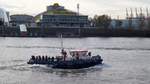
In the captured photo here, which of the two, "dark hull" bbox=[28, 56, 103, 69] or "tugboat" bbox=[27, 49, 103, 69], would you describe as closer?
"dark hull" bbox=[28, 56, 103, 69]

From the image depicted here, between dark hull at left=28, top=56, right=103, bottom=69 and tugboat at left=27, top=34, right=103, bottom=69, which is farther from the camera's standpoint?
tugboat at left=27, top=34, right=103, bottom=69

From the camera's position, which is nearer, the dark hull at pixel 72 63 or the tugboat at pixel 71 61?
the dark hull at pixel 72 63

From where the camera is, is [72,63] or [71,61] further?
[71,61]

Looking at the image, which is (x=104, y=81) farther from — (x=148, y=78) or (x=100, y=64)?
(x=100, y=64)

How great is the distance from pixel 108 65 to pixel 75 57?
7636 mm

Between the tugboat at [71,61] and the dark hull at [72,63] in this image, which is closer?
the dark hull at [72,63]

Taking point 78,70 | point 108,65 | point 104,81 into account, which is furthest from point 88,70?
point 104,81

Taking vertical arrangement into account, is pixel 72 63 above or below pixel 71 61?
below

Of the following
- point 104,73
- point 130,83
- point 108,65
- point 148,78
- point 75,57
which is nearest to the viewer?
point 130,83

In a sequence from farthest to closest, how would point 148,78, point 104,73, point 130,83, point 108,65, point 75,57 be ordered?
point 108,65 → point 75,57 → point 104,73 → point 148,78 → point 130,83

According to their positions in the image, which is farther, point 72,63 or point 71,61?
point 71,61

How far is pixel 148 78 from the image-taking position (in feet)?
206

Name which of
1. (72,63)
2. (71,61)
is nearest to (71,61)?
(71,61)

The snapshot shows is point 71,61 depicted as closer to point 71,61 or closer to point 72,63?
point 71,61
